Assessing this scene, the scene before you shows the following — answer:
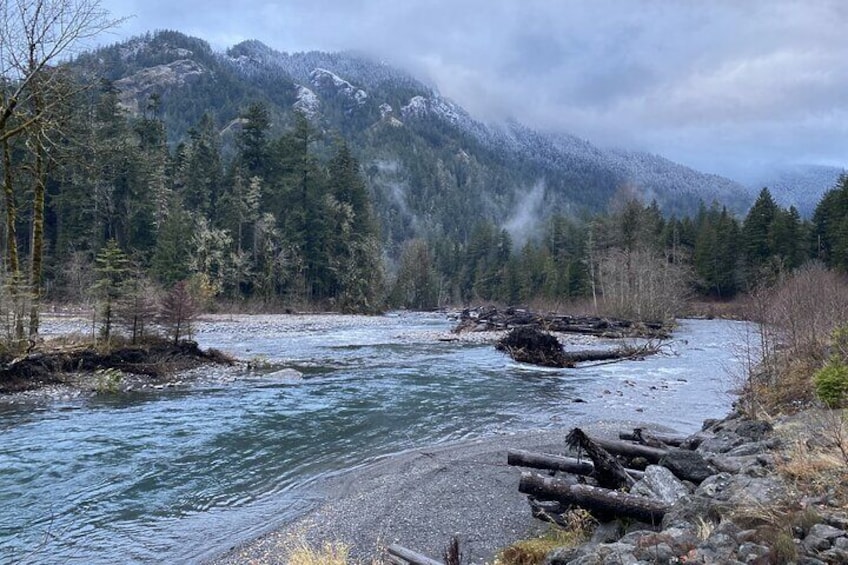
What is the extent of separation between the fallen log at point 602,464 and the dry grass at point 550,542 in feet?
2.30

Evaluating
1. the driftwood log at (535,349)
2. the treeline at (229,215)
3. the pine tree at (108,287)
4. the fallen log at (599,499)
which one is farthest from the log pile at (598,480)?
the treeline at (229,215)

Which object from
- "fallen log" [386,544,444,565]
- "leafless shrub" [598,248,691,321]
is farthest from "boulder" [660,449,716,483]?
"leafless shrub" [598,248,691,321]

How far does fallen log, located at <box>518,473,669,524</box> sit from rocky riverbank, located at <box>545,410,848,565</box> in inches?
5.2

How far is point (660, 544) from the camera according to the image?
435 centimetres

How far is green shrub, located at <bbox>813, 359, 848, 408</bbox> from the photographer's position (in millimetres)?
8602

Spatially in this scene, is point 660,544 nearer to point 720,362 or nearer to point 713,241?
point 720,362

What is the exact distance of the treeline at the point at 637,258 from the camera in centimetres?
4947

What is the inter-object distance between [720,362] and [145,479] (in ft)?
81.7

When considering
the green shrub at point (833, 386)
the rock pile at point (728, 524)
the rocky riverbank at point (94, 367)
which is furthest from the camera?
the rocky riverbank at point (94, 367)

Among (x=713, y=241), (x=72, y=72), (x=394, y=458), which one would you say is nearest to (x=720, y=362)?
(x=394, y=458)

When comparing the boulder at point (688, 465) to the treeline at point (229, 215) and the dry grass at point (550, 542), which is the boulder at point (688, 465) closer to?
the dry grass at point (550, 542)

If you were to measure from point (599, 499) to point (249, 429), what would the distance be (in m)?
9.70

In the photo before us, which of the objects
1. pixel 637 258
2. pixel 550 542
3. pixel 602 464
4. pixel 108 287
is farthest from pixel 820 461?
pixel 637 258

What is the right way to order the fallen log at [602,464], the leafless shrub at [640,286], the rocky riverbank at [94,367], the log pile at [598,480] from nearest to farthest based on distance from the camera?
the log pile at [598,480]
the fallen log at [602,464]
the rocky riverbank at [94,367]
the leafless shrub at [640,286]
